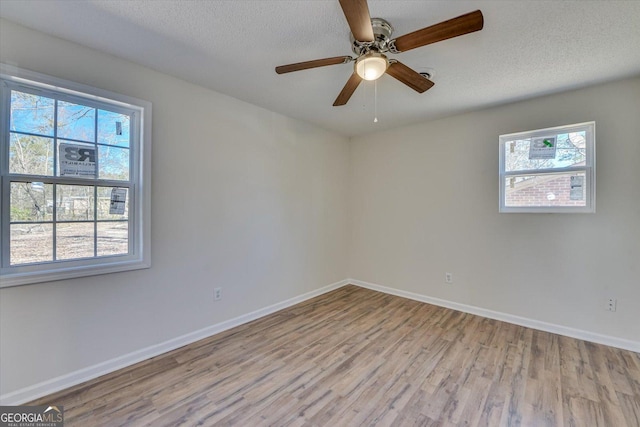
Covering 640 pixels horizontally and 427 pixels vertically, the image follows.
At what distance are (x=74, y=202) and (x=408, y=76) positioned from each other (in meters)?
2.64

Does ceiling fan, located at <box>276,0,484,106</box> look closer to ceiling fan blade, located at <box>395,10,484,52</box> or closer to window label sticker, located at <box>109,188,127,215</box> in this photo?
ceiling fan blade, located at <box>395,10,484,52</box>

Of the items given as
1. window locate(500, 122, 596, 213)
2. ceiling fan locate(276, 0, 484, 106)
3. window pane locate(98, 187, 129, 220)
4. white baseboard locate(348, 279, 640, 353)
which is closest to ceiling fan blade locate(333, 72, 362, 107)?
ceiling fan locate(276, 0, 484, 106)

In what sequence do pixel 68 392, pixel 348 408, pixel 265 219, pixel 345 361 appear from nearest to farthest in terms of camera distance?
pixel 348 408 < pixel 68 392 < pixel 345 361 < pixel 265 219

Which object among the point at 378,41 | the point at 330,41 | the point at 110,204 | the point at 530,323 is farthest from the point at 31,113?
the point at 530,323

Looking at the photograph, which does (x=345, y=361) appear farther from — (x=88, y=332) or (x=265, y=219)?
(x=88, y=332)

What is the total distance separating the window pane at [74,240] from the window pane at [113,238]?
57 millimetres

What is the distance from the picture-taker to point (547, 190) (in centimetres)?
282

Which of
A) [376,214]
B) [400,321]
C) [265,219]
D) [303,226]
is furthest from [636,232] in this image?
[265,219]

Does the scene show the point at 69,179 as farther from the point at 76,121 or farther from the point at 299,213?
the point at 299,213

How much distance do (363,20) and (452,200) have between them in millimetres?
2650

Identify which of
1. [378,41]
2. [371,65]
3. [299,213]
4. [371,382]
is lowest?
[371,382]

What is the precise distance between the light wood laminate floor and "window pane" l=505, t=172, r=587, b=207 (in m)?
1.37

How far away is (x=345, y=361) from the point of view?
2.25m

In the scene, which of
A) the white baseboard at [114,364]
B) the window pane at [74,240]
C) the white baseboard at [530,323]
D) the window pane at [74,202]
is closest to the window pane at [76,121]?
the window pane at [74,202]
